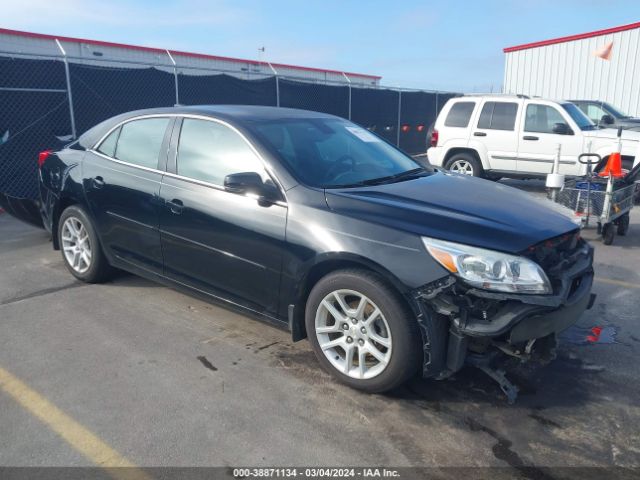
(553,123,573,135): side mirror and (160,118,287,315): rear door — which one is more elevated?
(553,123,573,135): side mirror

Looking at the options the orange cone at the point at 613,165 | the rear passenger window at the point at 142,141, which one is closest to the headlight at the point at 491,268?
the rear passenger window at the point at 142,141

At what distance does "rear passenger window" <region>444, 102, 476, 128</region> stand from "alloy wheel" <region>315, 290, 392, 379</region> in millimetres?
8597

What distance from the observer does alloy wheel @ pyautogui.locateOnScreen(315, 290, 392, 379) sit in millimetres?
3141

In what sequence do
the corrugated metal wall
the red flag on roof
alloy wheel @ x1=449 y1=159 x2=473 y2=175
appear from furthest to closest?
1. the corrugated metal wall
2. the red flag on roof
3. alloy wheel @ x1=449 y1=159 x2=473 y2=175

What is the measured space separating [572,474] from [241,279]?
2245 millimetres

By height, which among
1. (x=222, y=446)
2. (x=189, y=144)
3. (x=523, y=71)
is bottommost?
(x=222, y=446)

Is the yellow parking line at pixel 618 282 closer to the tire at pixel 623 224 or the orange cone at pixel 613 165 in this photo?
the orange cone at pixel 613 165

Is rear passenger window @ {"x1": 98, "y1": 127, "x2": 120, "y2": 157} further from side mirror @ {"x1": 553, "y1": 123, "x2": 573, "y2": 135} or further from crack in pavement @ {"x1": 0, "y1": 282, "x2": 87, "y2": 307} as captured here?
side mirror @ {"x1": 553, "y1": 123, "x2": 573, "y2": 135}

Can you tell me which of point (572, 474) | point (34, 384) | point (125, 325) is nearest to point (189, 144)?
point (125, 325)

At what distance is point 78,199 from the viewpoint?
493 centimetres

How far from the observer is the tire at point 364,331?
2988mm

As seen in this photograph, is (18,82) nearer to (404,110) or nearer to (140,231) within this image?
(140,231)

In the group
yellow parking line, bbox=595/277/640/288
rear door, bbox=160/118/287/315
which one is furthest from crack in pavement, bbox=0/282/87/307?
yellow parking line, bbox=595/277/640/288

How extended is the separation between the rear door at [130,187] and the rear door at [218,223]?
0.53 ft
